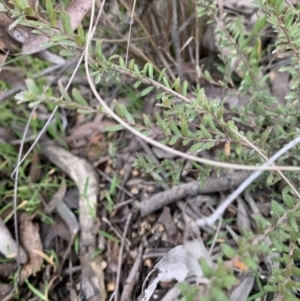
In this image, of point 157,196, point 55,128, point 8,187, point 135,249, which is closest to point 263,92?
point 157,196

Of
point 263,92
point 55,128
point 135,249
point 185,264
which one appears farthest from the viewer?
point 55,128

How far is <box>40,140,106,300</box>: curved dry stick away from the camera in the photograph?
3.44ft

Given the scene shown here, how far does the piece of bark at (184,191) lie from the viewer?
108 cm

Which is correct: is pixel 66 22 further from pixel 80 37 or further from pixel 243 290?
pixel 243 290

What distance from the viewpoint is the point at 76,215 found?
1.20 metres

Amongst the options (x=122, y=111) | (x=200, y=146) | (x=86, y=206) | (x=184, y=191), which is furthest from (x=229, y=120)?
(x=86, y=206)

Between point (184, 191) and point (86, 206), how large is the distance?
10.4 inches

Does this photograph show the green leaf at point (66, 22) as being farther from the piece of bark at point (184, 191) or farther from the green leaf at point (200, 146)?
the piece of bark at point (184, 191)

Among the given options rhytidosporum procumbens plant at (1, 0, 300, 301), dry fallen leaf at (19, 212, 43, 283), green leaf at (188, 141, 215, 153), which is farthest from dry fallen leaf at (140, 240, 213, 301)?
dry fallen leaf at (19, 212, 43, 283)

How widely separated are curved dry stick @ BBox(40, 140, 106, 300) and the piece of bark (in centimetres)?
14

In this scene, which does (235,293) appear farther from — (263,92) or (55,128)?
(55,128)

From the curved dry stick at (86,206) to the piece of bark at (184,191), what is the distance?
14 cm

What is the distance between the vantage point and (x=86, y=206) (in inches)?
46.4

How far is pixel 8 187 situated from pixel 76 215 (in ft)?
0.73
